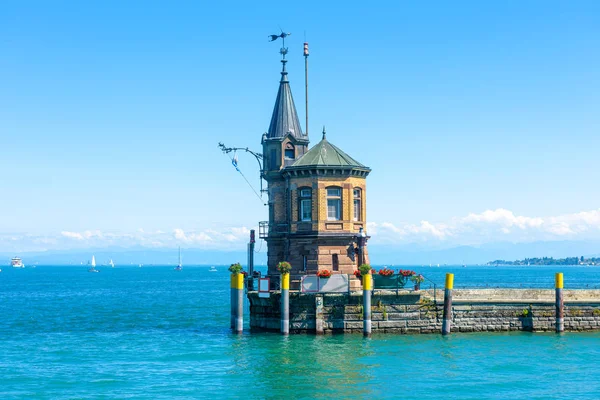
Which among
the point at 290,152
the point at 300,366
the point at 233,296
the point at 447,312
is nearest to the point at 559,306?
the point at 447,312

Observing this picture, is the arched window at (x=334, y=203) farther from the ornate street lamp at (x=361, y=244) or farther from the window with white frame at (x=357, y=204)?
the ornate street lamp at (x=361, y=244)

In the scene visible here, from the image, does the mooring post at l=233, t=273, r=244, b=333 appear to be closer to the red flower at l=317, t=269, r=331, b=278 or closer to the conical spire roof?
the red flower at l=317, t=269, r=331, b=278

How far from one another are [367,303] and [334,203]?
7.80 metres

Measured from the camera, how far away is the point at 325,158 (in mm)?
47969

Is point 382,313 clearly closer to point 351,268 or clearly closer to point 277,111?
point 351,268

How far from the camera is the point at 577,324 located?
4541cm

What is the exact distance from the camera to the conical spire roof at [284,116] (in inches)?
2104

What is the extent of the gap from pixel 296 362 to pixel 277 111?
21824 millimetres

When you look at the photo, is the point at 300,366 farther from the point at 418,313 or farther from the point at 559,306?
the point at 559,306

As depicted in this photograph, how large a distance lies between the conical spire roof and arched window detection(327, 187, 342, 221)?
6908mm

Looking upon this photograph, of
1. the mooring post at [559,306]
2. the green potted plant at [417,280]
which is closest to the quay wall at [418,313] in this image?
the mooring post at [559,306]

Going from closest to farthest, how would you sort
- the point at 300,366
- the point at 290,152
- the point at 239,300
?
the point at 300,366, the point at 239,300, the point at 290,152

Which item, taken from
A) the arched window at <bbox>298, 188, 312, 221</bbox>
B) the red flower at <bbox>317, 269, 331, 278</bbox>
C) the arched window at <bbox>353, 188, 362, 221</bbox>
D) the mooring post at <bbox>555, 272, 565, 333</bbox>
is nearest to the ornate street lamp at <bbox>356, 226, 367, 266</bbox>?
the arched window at <bbox>353, 188, 362, 221</bbox>

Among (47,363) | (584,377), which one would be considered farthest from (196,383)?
(584,377)
